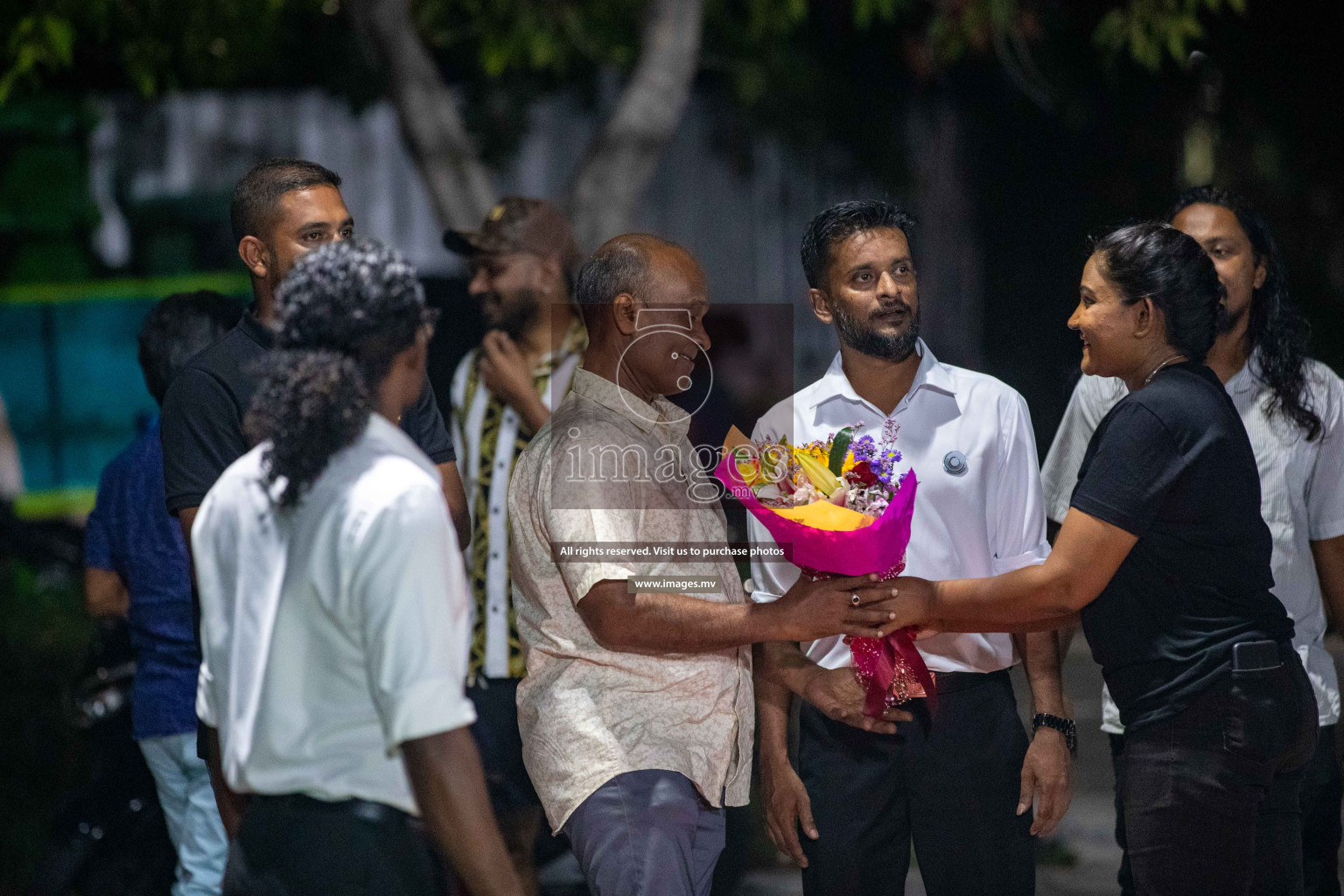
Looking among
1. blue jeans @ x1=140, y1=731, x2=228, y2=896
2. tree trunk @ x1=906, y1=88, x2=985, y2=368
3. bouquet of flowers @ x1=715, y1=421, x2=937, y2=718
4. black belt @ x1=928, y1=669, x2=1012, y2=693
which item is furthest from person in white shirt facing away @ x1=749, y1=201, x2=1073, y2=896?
tree trunk @ x1=906, y1=88, x2=985, y2=368

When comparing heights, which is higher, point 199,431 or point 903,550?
point 199,431

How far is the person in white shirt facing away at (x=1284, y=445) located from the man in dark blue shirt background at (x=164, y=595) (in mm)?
2498

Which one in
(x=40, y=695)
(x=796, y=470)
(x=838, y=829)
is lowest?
(x=40, y=695)

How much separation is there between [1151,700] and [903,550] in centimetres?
66

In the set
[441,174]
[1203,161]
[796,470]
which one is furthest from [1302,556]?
[1203,161]

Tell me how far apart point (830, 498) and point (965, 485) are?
0.47m

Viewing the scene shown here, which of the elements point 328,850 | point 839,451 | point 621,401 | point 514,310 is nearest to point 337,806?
point 328,850

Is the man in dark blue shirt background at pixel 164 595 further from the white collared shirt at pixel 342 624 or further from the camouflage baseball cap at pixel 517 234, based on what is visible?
the white collared shirt at pixel 342 624

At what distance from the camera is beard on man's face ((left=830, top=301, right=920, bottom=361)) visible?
9.92ft

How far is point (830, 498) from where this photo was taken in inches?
106

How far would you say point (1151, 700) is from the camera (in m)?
2.86

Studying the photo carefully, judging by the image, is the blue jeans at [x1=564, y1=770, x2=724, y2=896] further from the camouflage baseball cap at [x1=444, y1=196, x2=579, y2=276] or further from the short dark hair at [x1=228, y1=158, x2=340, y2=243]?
the camouflage baseball cap at [x1=444, y1=196, x2=579, y2=276]

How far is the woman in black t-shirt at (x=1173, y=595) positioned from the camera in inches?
108

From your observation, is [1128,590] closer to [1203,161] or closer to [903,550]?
[903,550]
